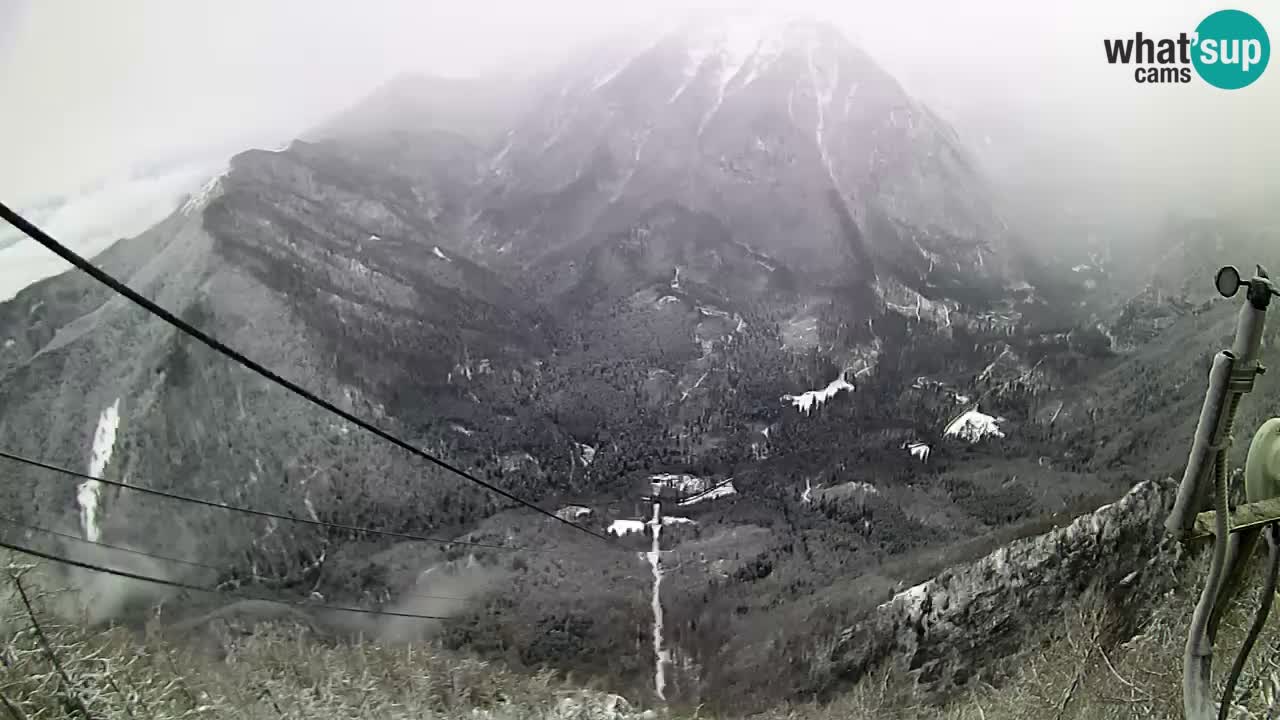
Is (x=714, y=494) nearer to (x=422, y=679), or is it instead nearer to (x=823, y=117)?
(x=422, y=679)

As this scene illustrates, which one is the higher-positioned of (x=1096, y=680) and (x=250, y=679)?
(x=250, y=679)

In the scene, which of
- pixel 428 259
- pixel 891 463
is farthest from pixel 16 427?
pixel 891 463

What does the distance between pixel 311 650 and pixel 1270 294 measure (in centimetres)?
960

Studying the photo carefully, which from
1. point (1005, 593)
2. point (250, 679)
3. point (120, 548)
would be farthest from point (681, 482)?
point (120, 548)

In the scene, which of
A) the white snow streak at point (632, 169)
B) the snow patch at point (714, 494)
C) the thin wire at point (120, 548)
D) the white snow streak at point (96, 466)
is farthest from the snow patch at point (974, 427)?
the white snow streak at point (96, 466)

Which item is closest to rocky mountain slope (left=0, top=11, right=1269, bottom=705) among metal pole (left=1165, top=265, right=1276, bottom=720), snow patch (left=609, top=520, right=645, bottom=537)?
snow patch (left=609, top=520, right=645, bottom=537)

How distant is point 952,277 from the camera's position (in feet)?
48.8

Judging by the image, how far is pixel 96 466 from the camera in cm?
1247

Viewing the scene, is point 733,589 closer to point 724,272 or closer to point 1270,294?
point 724,272

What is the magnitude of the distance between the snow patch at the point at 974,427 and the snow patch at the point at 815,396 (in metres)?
1.77

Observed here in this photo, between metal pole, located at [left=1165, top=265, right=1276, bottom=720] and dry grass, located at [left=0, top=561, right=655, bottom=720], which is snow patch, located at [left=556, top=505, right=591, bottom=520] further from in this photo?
metal pole, located at [left=1165, top=265, right=1276, bottom=720]

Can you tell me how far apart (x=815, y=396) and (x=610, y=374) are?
3.59 m

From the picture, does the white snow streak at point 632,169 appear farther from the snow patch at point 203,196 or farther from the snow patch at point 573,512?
the snow patch at point 203,196

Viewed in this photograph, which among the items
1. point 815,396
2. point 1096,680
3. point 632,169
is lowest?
point 1096,680
